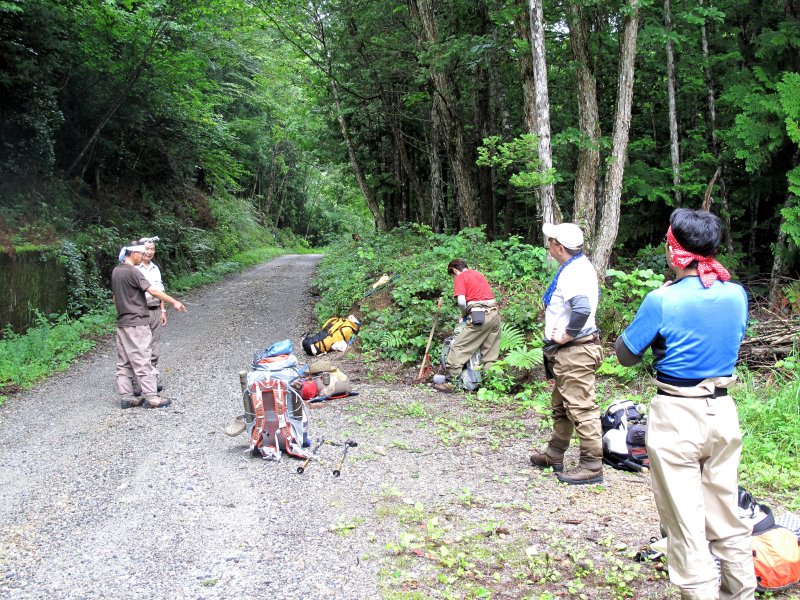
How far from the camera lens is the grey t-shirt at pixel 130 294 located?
767 cm

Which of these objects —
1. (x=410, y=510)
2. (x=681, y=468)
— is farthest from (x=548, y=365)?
(x=681, y=468)

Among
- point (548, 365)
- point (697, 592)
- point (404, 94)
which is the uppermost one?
point (404, 94)

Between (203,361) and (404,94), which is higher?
(404,94)

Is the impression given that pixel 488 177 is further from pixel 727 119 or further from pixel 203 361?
pixel 203 361

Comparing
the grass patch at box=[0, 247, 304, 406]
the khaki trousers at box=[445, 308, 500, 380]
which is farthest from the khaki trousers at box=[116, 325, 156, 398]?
the khaki trousers at box=[445, 308, 500, 380]

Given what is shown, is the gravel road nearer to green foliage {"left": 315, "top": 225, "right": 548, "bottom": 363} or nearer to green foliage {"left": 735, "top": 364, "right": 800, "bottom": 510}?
green foliage {"left": 735, "top": 364, "right": 800, "bottom": 510}

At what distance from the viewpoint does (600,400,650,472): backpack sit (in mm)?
5426

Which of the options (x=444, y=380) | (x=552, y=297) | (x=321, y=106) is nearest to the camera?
(x=552, y=297)

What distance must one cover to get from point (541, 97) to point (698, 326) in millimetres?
8684

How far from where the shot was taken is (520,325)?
393 inches

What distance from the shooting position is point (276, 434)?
584 cm

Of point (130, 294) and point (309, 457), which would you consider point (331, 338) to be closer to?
point (130, 294)

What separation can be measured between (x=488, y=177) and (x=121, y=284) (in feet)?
40.6

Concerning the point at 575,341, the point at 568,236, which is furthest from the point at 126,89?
the point at 575,341
